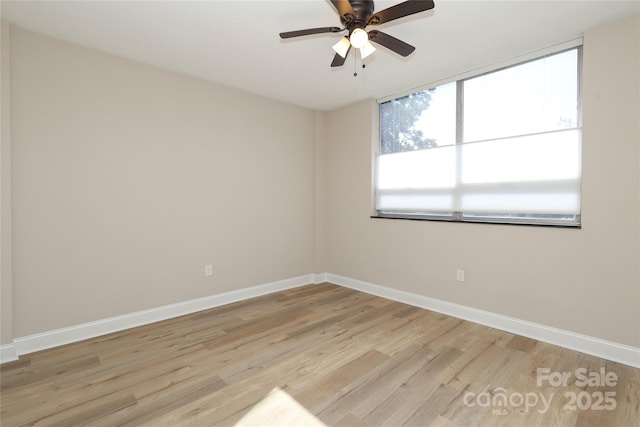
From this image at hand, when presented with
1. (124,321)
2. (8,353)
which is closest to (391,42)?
(124,321)

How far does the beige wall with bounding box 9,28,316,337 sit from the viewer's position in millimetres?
2518

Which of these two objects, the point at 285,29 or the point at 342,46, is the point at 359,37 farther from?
the point at 285,29

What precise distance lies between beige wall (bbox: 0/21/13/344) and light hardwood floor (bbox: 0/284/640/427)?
37 centimetres

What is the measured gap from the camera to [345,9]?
1821 millimetres

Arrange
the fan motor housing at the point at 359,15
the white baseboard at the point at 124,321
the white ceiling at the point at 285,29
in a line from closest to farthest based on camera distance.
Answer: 1. the fan motor housing at the point at 359,15
2. the white ceiling at the point at 285,29
3. the white baseboard at the point at 124,321

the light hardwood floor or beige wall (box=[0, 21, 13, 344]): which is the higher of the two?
beige wall (box=[0, 21, 13, 344])

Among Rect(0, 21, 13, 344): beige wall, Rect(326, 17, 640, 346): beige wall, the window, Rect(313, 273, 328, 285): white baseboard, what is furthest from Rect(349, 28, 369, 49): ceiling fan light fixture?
Rect(313, 273, 328, 285): white baseboard

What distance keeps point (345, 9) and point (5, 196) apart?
9.36ft

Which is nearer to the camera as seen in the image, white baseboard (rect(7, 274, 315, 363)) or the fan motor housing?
the fan motor housing

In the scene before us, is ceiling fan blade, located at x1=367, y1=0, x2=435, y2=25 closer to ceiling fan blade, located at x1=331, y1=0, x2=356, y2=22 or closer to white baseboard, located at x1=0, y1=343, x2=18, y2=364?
ceiling fan blade, located at x1=331, y1=0, x2=356, y2=22

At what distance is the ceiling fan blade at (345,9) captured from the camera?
1763 mm

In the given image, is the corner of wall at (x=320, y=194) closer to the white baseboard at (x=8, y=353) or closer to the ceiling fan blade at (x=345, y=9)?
the ceiling fan blade at (x=345, y=9)

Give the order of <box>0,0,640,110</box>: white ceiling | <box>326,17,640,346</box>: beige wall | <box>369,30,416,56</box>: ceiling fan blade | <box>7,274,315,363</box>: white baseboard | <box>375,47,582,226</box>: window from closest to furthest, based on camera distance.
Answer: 1. <box>369,30,416,56</box>: ceiling fan blade
2. <box>0,0,640,110</box>: white ceiling
3. <box>326,17,640,346</box>: beige wall
4. <box>7,274,315,363</box>: white baseboard
5. <box>375,47,582,226</box>: window

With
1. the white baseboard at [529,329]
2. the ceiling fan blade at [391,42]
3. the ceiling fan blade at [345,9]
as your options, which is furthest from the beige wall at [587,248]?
the ceiling fan blade at [345,9]
